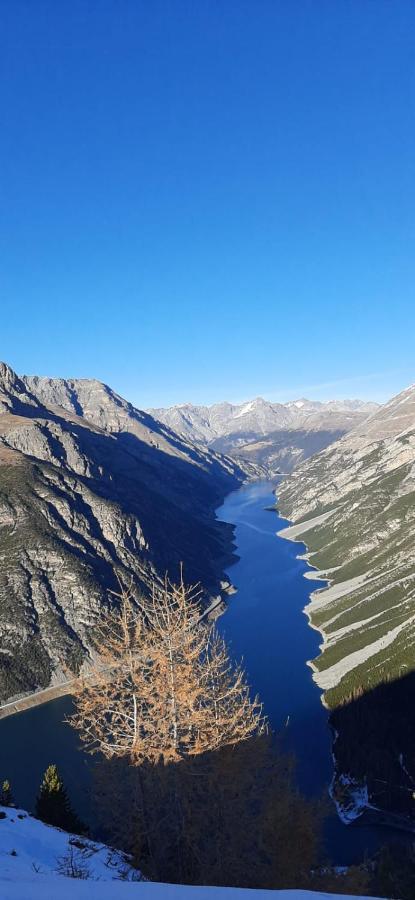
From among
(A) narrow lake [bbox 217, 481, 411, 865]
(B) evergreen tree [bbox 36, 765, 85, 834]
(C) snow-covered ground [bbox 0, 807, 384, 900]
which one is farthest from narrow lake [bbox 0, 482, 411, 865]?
(C) snow-covered ground [bbox 0, 807, 384, 900]

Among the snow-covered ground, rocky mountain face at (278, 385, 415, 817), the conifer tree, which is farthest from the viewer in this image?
rocky mountain face at (278, 385, 415, 817)

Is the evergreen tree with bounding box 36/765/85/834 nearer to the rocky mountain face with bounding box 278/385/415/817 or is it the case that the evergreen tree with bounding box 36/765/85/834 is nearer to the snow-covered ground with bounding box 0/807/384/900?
the snow-covered ground with bounding box 0/807/384/900

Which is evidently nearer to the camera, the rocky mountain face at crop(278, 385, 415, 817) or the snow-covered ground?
the snow-covered ground

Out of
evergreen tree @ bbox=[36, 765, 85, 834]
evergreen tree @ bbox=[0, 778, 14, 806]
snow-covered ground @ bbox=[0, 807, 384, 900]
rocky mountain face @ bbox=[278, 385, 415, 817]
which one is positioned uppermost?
snow-covered ground @ bbox=[0, 807, 384, 900]

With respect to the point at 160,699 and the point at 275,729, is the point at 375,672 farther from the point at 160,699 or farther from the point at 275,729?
the point at 160,699

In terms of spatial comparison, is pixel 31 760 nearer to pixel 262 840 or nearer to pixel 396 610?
pixel 262 840

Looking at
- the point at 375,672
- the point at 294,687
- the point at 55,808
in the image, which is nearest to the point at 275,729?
the point at 294,687

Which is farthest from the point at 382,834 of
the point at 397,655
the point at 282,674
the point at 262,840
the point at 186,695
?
the point at 186,695

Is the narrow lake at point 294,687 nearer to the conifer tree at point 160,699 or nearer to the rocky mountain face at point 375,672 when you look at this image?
the rocky mountain face at point 375,672

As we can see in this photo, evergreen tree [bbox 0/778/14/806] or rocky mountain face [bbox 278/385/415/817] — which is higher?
evergreen tree [bbox 0/778/14/806]
